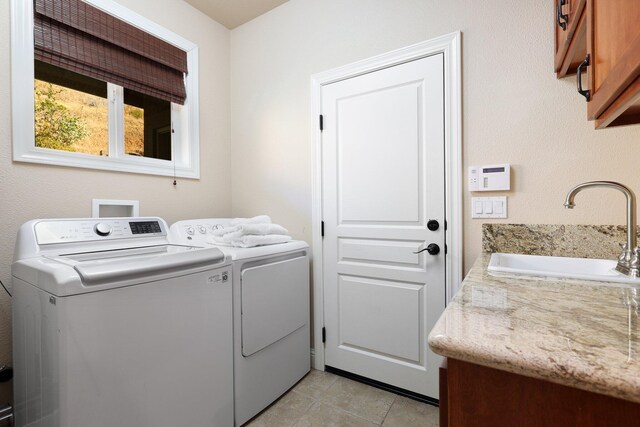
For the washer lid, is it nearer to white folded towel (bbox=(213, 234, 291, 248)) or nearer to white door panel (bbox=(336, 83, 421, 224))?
white folded towel (bbox=(213, 234, 291, 248))

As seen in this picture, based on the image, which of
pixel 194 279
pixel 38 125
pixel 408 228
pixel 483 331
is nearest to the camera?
pixel 483 331

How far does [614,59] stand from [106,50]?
240cm

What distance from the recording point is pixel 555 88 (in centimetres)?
146

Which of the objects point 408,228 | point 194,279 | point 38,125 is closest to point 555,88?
point 408,228

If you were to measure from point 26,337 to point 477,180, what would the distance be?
218 centimetres

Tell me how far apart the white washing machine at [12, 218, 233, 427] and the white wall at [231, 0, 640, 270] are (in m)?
1.06

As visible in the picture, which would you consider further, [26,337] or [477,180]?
[477,180]

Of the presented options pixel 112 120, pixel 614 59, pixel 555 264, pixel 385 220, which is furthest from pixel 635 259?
pixel 112 120

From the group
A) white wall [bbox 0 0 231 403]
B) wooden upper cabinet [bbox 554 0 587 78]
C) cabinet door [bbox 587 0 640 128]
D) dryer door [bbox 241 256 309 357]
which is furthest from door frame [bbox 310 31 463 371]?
white wall [bbox 0 0 231 403]

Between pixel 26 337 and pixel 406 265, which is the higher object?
pixel 406 265

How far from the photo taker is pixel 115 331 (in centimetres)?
112

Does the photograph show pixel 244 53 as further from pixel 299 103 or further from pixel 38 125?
pixel 38 125

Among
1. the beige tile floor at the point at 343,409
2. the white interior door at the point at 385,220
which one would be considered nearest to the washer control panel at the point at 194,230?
the white interior door at the point at 385,220

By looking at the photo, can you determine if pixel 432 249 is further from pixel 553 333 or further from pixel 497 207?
pixel 553 333
